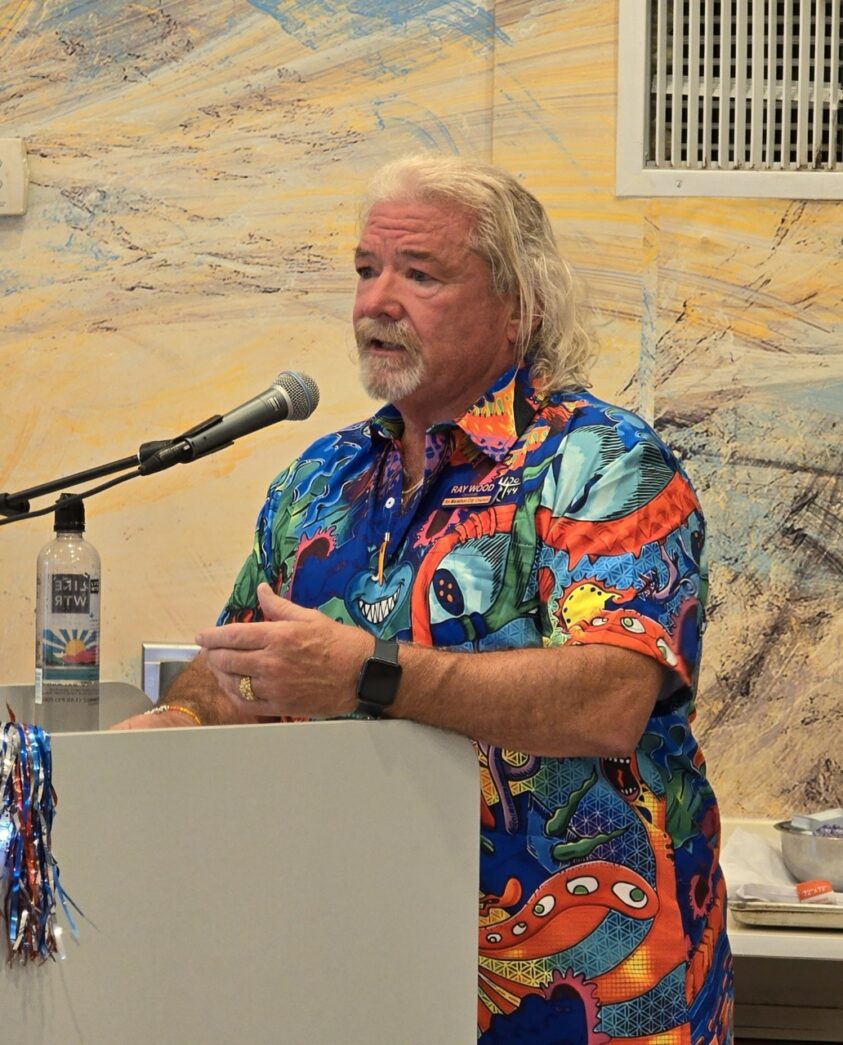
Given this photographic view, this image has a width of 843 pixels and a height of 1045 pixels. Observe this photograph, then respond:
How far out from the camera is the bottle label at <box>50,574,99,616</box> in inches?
52.2

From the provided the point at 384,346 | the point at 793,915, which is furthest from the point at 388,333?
the point at 793,915

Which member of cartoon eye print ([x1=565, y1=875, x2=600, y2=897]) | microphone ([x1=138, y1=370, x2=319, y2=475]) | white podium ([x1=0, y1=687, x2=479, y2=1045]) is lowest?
cartoon eye print ([x1=565, y1=875, x2=600, y2=897])

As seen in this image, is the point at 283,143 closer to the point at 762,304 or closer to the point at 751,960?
the point at 762,304

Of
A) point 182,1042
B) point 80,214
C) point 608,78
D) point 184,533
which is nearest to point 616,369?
point 608,78

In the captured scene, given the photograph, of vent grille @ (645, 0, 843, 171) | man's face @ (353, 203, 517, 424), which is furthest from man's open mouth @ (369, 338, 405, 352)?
vent grille @ (645, 0, 843, 171)

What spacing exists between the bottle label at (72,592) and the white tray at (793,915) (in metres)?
1.03

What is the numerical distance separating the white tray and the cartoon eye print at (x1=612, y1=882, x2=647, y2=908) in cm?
68

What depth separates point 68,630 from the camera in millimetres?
1298

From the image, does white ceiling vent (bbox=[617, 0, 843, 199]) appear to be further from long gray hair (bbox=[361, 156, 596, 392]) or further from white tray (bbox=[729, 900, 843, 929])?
white tray (bbox=[729, 900, 843, 929])

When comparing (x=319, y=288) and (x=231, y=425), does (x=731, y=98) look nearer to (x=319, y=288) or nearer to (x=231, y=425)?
(x=319, y=288)

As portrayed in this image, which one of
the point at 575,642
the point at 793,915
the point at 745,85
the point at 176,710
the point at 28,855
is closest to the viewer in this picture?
the point at 28,855

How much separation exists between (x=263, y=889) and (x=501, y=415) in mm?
616

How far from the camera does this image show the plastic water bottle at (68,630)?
126 centimetres

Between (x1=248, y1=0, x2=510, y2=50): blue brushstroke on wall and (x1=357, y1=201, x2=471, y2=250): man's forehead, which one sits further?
(x1=248, y1=0, x2=510, y2=50): blue brushstroke on wall
